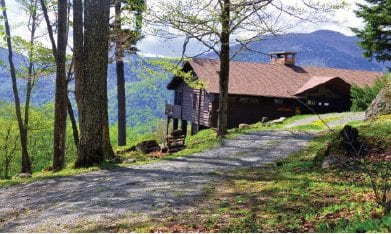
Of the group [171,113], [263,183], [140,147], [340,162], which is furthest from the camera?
[171,113]

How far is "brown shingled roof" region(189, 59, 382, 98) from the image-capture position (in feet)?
121

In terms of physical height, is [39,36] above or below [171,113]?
above

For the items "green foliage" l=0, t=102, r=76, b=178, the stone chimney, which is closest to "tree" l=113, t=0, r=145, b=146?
"green foliage" l=0, t=102, r=76, b=178

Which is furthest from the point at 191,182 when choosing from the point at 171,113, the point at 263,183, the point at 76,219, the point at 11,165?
the point at 11,165

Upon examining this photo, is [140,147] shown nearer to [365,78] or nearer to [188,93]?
[188,93]

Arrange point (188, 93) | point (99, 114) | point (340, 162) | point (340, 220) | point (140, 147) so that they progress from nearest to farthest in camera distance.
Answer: point (340, 220) < point (340, 162) < point (99, 114) < point (140, 147) < point (188, 93)

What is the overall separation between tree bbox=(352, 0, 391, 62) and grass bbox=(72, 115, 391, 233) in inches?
831

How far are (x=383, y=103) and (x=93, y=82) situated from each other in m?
12.5

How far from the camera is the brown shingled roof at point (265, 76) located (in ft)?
121

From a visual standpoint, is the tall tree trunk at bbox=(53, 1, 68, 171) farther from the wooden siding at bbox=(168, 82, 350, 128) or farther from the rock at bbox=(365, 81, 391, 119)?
the wooden siding at bbox=(168, 82, 350, 128)

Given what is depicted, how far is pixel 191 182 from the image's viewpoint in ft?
34.1

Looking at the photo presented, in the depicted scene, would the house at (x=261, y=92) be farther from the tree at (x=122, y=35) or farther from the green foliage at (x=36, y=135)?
the green foliage at (x=36, y=135)

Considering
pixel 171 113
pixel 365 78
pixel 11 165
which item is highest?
pixel 365 78

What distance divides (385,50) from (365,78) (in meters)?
15.0
